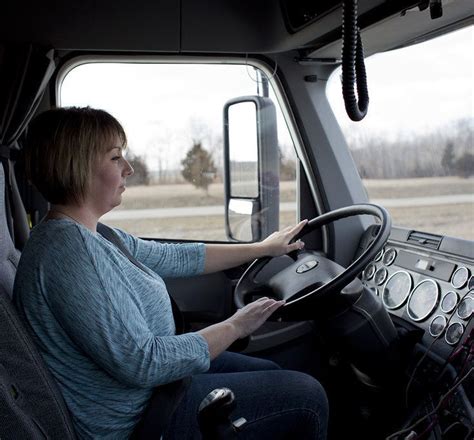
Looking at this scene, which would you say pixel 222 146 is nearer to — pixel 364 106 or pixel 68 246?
pixel 364 106

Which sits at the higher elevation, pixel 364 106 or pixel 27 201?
pixel 364 106

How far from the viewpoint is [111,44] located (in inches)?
99.4

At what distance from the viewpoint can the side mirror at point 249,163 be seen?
8.65 feet

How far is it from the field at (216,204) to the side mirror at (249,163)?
0.07 m

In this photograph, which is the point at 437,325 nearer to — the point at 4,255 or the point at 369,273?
the point at 369,273

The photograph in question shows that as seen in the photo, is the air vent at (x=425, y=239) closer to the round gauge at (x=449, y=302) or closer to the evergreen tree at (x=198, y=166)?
the round gauge at (x=449, y=302)

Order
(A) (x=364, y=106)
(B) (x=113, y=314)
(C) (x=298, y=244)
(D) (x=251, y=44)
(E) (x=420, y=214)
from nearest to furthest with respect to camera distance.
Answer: (B) (x=113, y=314) → (A) (x=364, y=106) → (C) (x=298, y=244) → (E) (x=420, y=214) → (D) (x=251, y=44)

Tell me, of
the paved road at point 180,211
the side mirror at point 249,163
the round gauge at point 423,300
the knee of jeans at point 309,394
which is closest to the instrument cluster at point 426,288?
the round gauge at point 423,300

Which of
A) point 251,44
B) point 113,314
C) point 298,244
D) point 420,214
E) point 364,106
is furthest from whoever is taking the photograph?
point 251,44

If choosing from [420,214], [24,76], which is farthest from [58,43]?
[420,214]

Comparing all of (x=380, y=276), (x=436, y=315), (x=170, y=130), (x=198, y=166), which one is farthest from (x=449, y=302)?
(x=170, y=130)

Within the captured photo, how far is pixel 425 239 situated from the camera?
2.19 m

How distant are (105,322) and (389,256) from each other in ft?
4.63

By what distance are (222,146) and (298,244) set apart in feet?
2.69
